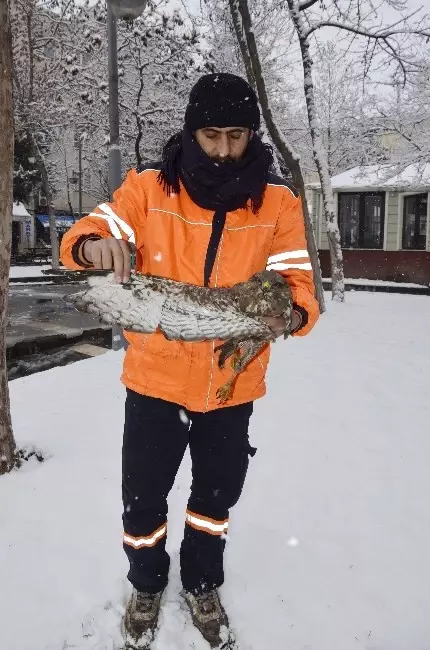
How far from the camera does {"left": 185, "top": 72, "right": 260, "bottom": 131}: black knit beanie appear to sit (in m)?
2.07

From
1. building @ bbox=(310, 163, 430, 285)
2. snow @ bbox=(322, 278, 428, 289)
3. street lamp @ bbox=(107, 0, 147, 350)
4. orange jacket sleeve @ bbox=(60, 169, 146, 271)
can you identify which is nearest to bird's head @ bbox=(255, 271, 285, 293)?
orange jacket sleeve @ bbox=(60, 169, 146, 271)

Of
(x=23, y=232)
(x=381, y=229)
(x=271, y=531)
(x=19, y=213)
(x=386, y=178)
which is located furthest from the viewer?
(x=23, y=232)

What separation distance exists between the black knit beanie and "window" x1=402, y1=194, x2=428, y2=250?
71.0 feet

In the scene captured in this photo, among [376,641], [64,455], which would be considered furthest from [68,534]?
[376,641]

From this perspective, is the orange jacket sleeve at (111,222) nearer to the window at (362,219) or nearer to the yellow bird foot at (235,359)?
the yellow bird foot at (235,359)

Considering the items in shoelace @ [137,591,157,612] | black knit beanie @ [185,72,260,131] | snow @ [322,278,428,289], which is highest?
black knit beanie @ [185,72,260,131]

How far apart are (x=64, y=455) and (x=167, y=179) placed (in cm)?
256

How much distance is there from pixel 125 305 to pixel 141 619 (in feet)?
4.71

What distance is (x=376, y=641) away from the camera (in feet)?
7.57

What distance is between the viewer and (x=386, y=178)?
625 inches

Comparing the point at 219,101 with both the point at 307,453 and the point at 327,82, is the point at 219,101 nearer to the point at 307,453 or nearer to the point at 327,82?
the point at 307,453

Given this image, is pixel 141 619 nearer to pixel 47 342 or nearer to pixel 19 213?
pixel 47 342

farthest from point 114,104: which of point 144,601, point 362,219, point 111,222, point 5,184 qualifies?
point 362,219

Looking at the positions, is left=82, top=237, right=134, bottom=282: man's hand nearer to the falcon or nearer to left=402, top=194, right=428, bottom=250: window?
the falcon
